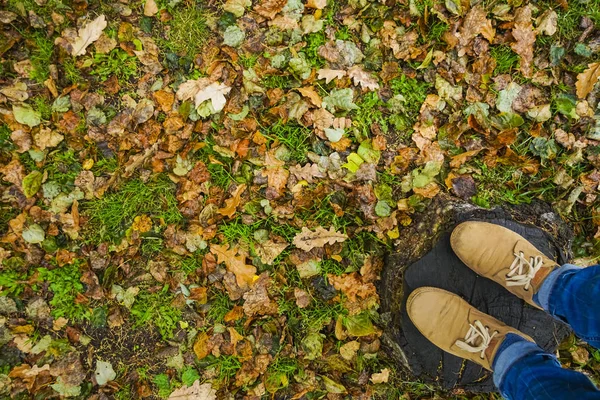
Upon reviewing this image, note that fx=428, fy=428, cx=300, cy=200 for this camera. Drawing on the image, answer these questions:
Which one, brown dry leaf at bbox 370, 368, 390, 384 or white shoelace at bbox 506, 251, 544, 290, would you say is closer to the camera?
white shoelace at bbox 506, 251, 544, 290

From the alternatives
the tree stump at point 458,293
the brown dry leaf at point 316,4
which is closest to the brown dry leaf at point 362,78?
the brown dry leaf at point 316,4

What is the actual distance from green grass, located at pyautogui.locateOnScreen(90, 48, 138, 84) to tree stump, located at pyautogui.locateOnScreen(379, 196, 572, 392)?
216cm

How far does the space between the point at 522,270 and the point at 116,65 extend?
2.82 metres

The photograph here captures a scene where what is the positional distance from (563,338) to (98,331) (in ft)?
9.66

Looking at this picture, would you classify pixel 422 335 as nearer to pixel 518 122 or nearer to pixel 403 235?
pixel 403 235

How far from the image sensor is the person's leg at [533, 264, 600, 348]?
6.43ft

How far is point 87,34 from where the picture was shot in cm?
280

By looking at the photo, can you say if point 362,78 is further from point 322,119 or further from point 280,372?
point 280,372

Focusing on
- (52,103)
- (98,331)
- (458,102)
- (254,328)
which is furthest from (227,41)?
(98,331)

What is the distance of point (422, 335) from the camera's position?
2.49 metres

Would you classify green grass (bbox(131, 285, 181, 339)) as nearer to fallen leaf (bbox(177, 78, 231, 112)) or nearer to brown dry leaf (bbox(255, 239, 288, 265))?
brown dry leaf (bbox(255, 239, 288, 265))

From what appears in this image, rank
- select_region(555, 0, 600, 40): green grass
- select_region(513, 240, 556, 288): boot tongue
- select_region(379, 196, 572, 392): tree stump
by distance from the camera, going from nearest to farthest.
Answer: select_region(513, 240, 556, 288): boot tongue < select_region(379, 196, 572, 392): tree stump < select_region(555, 0, 600, 40): green grass

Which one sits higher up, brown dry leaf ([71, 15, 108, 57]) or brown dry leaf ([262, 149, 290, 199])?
brown dry leaf ([71, 15, 108, 57])

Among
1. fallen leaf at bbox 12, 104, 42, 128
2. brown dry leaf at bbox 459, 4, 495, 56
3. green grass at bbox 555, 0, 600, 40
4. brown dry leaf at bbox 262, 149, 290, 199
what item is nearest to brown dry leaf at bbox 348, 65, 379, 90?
brown dry leaf at bbox 459, 4, 495, 56
